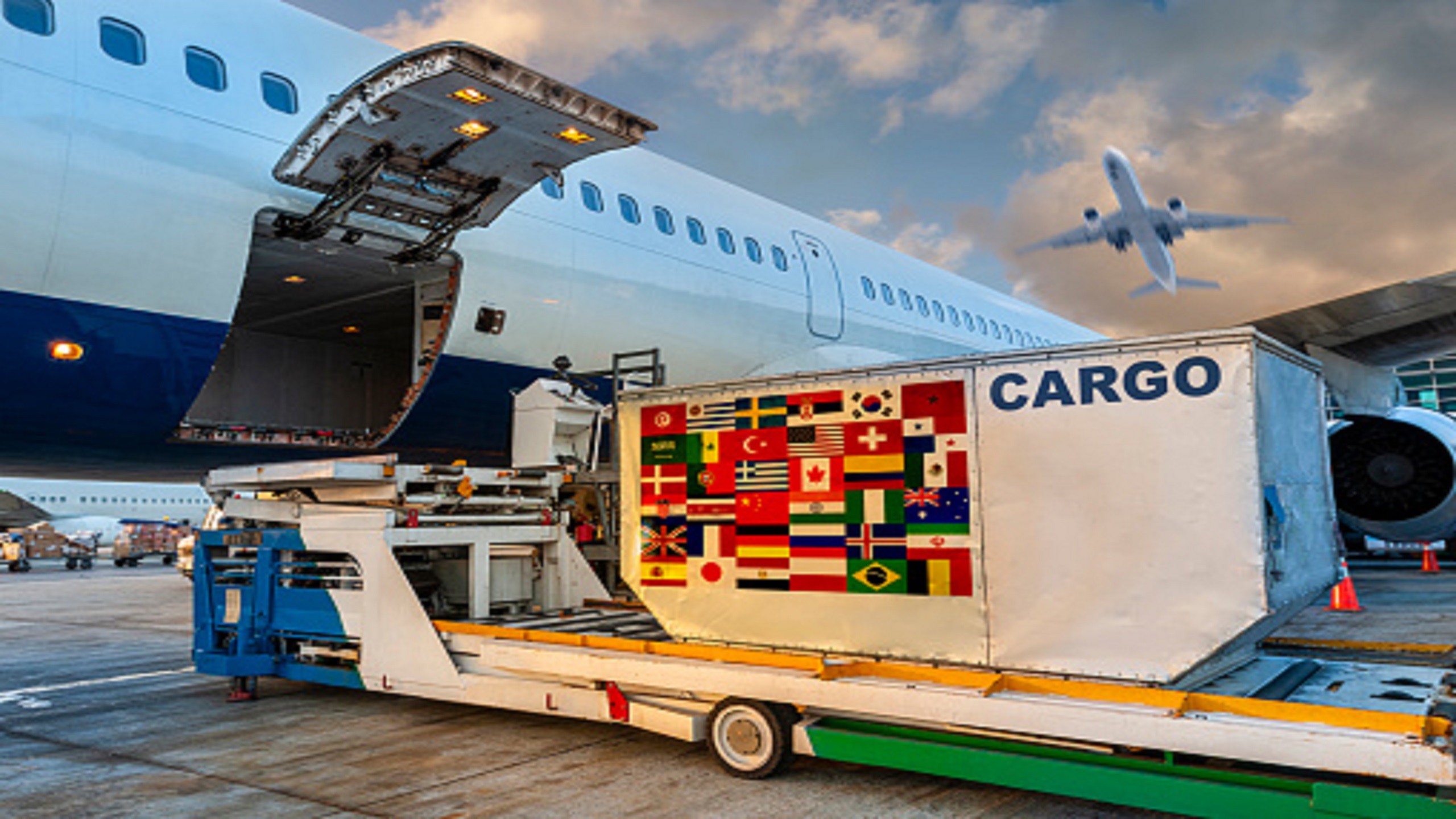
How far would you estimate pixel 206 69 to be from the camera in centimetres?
708

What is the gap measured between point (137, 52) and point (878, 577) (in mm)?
5890

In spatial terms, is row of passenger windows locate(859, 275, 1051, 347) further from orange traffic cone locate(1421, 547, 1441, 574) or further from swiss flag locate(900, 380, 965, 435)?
swiss flag locate(900, 380, 965, 435)

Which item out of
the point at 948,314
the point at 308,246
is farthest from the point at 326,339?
the point at 948,314

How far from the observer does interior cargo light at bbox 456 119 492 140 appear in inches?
268

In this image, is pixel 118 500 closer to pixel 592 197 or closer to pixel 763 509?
pixel 592 197

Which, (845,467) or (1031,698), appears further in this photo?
(845,467)

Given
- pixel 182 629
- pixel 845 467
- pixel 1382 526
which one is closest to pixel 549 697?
pixel 845 467

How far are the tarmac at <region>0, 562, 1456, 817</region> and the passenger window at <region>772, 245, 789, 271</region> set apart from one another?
6869 mm

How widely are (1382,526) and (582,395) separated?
11.0 meters

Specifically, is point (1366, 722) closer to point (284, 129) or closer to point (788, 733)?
point (788, 733)

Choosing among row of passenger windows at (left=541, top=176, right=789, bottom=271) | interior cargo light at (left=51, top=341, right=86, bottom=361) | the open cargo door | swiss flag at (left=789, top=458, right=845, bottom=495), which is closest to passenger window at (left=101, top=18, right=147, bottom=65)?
the open cargo door

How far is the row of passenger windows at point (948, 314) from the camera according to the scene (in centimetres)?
1423

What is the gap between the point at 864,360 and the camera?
1372 cm

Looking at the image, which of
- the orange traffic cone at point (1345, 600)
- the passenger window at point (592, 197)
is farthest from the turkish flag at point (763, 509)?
the orange traffic cone at point (1345, 600)
